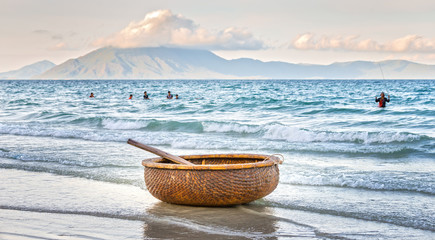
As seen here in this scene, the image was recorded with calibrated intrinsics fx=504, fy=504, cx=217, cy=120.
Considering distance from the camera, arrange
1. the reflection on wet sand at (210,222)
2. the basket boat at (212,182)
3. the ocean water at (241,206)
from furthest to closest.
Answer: the basket boat at (212,182), the ocean water at (241,206), the reflection on wet sand at (210,222)

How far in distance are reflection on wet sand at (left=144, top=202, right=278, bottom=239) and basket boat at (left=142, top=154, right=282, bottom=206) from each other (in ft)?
0.46

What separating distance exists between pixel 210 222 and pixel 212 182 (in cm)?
54

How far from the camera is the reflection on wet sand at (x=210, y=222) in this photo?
5.56 metres

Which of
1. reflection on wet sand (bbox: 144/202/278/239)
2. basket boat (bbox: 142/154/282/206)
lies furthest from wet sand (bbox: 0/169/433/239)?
basket boat (bbox: 142/154/282/206)

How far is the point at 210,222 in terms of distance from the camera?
19.8 feet

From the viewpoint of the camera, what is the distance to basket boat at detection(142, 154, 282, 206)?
633 cm

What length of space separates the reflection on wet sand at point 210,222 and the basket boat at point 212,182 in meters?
0.14

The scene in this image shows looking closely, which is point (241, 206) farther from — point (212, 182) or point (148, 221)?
point (148, 221)

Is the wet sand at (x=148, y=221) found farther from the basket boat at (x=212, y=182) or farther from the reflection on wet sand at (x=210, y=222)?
the basket boat at (x=212, y=182)

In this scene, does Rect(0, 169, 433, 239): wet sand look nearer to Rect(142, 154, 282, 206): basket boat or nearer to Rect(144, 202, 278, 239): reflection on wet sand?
Rect(144, 202, 278, 239): reflection on wet sand

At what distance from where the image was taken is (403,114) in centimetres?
2212

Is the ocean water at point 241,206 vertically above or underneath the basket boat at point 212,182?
underneath

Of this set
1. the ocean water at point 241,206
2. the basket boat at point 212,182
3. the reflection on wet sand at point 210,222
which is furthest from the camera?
the basket boat at point 212,182

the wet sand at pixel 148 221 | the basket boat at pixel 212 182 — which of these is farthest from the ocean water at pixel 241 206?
the basket boat at pixel 212 182
